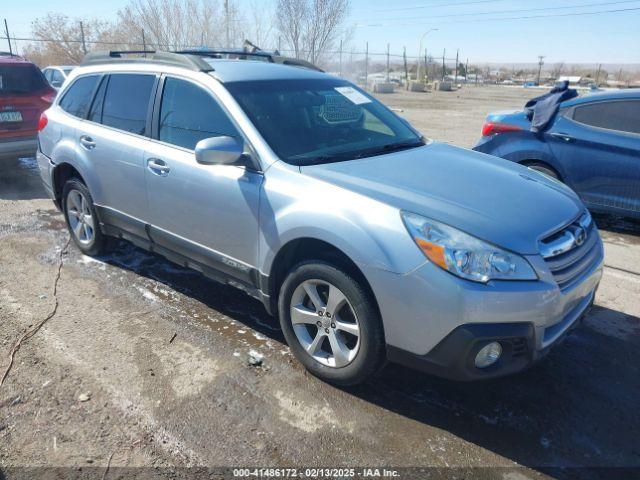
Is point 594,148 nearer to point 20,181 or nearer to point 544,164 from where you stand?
point 544,164

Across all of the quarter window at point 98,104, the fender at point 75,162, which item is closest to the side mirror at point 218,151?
the fender at point 75,162

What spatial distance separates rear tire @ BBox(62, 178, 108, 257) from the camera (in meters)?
4.73

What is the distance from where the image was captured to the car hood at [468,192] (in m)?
2.64

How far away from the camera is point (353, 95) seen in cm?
415

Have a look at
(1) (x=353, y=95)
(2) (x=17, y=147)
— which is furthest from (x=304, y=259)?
(2) (x=17, y=147)

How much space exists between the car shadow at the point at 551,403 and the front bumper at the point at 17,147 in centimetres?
585

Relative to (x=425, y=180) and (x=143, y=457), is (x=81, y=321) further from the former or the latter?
(x=425, y=180)

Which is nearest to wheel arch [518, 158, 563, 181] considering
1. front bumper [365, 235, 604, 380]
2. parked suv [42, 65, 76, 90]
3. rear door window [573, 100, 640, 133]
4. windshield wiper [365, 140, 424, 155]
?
rear door window [573, 100, 640, 133]

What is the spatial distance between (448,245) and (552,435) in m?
1.17

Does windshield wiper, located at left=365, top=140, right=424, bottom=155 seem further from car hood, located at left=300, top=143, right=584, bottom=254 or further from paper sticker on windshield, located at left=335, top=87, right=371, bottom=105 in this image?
paper sticker on windshield, located at left=335, top=87, right=371, bottom=105

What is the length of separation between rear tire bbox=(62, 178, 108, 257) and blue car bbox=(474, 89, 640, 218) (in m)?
4.67

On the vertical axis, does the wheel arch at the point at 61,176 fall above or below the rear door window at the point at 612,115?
below

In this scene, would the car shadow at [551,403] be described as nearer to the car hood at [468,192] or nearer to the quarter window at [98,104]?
the car hood at [468,192]

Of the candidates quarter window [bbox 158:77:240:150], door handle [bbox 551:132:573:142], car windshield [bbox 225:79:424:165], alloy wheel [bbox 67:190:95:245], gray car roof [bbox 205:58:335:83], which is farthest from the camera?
door handle [bbox 551:132:573:142]
